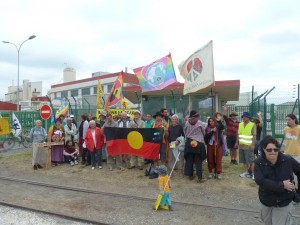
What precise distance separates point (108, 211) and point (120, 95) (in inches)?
296

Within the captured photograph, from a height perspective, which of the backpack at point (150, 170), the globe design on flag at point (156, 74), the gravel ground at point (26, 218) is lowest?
the gravel ground at point (26, 218)

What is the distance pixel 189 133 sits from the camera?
8.91 metres

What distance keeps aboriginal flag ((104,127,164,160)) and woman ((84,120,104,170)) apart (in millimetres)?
309

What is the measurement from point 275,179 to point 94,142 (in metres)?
7.89

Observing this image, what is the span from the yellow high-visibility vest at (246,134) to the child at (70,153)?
236 inches

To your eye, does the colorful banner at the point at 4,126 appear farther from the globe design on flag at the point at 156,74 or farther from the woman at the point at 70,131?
the globe design on flag at the point at 156,74

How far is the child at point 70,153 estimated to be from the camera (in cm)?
1202

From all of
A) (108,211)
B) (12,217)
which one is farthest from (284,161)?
(12,217)

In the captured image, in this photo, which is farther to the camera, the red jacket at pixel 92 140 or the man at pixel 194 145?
the red jacket at pixel 92 140

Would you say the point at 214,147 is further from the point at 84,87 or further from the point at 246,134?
the point at 84,87

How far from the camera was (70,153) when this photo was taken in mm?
12062

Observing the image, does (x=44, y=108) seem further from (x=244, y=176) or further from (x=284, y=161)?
(x=284, y=161)

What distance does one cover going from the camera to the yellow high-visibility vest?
29.3 ft

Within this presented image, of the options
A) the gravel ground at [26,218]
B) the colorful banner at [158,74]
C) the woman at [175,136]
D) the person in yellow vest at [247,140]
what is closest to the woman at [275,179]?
the gravel ground at [26,218]
